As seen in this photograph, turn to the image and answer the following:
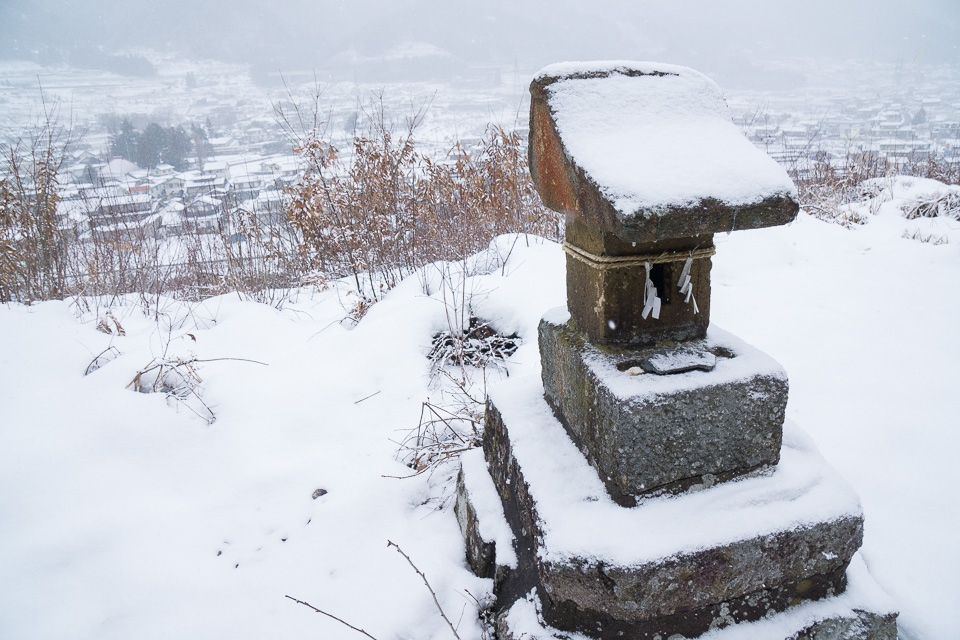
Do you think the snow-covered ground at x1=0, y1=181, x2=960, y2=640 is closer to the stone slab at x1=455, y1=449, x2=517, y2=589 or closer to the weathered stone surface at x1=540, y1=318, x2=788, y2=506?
the stone slab at x1=455, y1=449, x2=517, y2=589

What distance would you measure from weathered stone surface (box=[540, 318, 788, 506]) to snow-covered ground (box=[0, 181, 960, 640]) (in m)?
0.68

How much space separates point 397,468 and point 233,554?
2.26 ft

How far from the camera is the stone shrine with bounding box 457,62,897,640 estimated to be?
106 centimetres

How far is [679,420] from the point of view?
1.16 metres

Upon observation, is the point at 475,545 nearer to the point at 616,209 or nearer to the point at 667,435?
the point at 667,435

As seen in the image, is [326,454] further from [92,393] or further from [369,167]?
[369,167]

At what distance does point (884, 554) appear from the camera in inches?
59.7

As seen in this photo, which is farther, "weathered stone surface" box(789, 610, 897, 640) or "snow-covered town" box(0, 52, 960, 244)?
"snow-covered town" box(0, 52, 960, 244)

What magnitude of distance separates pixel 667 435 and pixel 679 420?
0.16 feet

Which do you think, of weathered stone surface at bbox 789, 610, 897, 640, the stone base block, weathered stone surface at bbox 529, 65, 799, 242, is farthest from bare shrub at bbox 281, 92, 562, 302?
weathered stone surface at bbox 789, 610, 897, 640

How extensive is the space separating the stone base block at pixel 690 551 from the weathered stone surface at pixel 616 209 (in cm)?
70

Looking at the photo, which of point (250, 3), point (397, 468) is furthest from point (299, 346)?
point (250, 3)

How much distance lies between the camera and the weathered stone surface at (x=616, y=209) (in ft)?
3.19

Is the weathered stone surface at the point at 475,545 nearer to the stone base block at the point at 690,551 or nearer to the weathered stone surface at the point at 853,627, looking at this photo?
the stone base block at the point at 690,551
